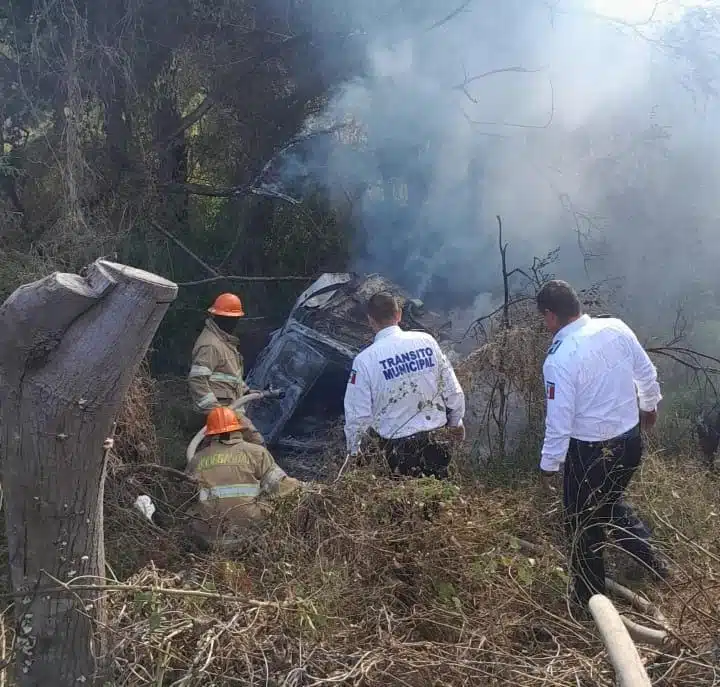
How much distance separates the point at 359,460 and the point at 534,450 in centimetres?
194

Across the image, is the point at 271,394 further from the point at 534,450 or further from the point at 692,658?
the point at 692,658

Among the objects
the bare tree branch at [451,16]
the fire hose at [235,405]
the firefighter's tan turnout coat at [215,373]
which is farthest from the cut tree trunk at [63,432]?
the bare tree branch at [451,16]

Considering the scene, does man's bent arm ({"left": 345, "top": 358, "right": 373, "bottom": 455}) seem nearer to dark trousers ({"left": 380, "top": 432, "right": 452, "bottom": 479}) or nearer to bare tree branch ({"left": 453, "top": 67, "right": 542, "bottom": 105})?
dark trousers ({"left": 380, "top": 432, "right": 452, "bottom": 479})

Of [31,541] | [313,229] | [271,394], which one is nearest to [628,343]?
[31,541]

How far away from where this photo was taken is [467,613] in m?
3.07

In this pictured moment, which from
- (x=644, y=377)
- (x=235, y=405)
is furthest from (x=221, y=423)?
(x=644, y=377)

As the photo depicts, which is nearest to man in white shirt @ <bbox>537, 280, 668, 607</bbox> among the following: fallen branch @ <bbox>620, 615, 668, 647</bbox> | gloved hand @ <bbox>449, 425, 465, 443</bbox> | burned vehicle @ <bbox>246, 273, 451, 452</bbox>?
fallen branch @ <bbox>620, 615, 668, 647</bbox>

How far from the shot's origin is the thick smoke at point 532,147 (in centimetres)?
895

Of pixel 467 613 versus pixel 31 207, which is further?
pixel 31 207

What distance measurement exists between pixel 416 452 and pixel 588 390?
1.14 metres

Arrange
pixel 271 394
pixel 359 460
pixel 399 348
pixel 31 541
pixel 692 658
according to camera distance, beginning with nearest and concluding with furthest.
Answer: pixel 31 541 < pixel 692 658 < pixel 359 460 < pixel 399 348 < pixel 271 394

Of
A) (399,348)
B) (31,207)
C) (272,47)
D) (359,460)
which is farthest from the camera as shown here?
(272,47)

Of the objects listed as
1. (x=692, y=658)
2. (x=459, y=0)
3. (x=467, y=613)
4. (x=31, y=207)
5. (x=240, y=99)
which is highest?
(x=459, y=0)

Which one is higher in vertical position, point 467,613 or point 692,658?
point 692,658
